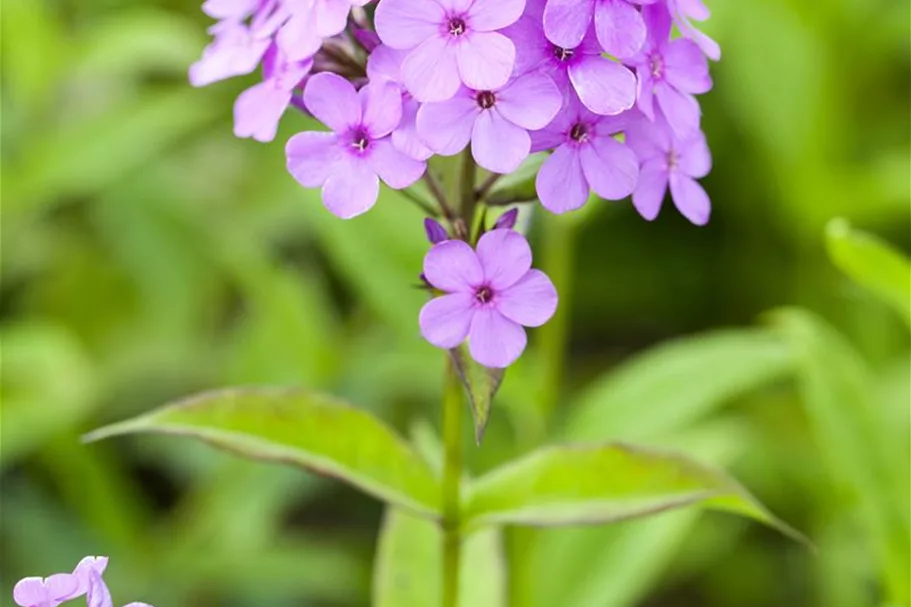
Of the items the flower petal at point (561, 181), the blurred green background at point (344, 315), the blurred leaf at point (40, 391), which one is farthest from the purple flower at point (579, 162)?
the blurred leaf at point (40, 391)

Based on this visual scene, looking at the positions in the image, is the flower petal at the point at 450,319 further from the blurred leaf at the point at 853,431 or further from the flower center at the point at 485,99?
the blurred leaf at the point at 853,431

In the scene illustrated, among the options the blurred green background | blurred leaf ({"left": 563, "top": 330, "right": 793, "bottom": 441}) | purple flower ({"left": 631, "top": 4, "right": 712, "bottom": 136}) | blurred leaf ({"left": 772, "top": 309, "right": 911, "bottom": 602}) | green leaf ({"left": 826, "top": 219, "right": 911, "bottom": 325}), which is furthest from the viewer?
the blurred green background

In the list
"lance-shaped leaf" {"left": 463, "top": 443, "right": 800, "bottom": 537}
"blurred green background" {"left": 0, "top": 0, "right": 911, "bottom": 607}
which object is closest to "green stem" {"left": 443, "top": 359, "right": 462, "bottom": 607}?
"lance-shaped leaf" {"left": 463, "top": 443, "right": 800, "bottom": 537}

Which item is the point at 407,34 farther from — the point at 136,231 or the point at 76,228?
the point at 76,228

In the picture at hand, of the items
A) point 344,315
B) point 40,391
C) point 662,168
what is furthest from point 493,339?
point 344,315

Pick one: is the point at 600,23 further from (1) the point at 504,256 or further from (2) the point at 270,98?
(2) the point at 270,98

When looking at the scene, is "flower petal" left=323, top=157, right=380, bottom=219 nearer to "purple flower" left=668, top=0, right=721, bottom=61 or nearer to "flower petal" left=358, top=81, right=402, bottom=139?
"flower petal" left=358, top=81, right=402, bottom=139

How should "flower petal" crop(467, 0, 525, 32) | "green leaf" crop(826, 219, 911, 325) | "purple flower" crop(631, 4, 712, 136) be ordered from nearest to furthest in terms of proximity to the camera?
"flower petal" crop(467, 0, 525, 32), "purple flower" crop(631, 4, 712, 136), "green leaf" crop(826, 219, 911, 325)
